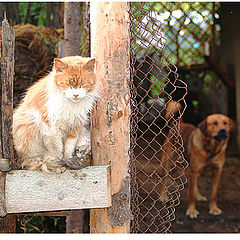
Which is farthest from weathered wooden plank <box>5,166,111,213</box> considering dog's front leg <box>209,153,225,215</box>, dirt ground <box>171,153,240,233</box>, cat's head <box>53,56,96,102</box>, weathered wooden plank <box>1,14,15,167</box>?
dog's front leg <box>209,153,225,215</box>

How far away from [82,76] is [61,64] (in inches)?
4.8

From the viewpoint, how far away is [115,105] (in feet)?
5.00

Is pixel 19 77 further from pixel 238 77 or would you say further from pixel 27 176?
pixel 238 77

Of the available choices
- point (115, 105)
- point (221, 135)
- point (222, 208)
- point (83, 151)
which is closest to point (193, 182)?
point (222, 208)

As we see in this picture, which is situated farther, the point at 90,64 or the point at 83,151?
the point at 83,151

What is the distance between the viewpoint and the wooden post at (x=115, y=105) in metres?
1.50

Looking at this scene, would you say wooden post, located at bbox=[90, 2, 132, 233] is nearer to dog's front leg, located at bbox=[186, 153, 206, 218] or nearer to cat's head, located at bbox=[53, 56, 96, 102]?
cat's head, located at bbox=[53, 56, 96, 102]

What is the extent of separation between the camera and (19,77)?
10.3 feet

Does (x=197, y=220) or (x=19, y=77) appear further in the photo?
(x=197, y=220)

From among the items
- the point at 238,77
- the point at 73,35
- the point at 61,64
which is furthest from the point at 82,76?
the point at 238,77

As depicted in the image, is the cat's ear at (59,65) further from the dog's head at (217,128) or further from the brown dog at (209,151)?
the dog's head at (217,128)

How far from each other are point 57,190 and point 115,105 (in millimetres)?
501

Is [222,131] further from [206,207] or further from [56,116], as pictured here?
[56,116]

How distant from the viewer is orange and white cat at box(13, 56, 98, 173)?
4.85ft
